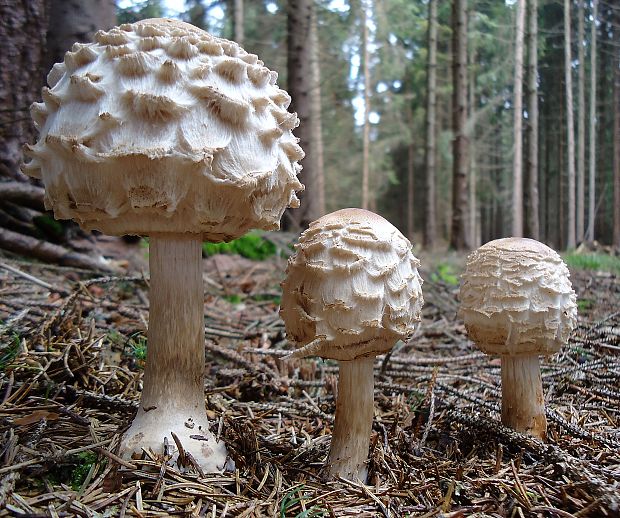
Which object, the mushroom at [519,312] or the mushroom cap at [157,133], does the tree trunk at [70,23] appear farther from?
the mushroom at [519,312]

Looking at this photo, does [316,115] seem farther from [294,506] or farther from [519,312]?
[294,506]

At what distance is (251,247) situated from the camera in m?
6.94

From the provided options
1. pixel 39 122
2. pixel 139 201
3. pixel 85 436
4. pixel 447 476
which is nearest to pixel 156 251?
pixel 139 201

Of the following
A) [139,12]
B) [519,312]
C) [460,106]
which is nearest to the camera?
[519,312]

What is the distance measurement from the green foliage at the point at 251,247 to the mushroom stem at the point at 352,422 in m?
4.51

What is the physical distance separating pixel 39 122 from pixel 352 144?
26.1 metres

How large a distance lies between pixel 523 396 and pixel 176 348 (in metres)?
1.70

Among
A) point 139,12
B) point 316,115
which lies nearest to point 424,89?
point 316,115

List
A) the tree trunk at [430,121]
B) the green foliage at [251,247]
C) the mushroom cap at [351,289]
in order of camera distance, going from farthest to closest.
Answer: the tree trunk at [430,121] → the green foliage at [251,247] → the mushroom cap at [351,289]

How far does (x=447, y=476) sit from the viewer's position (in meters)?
2.10

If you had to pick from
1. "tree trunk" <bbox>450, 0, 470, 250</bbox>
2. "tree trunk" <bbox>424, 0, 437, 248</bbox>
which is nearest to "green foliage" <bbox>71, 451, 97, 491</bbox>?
"tree trunk" <bbox>450, 0, 470, 250</bbox>

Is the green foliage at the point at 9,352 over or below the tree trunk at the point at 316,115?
below

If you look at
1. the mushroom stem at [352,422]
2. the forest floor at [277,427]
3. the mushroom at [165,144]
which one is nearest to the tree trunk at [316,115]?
the forest floor at [277,427]

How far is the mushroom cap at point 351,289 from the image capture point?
195 cm
